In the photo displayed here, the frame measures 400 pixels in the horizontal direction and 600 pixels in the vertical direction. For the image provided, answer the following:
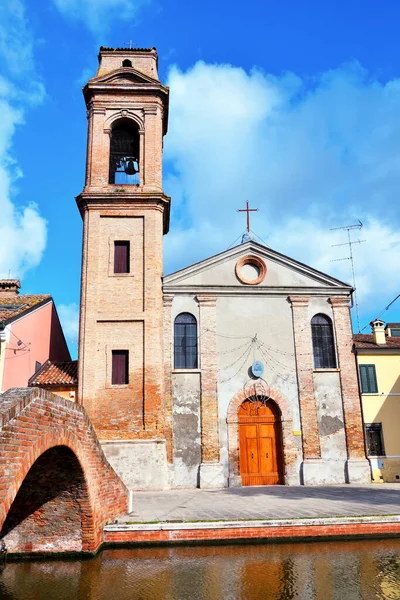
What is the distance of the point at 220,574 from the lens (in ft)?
26.5

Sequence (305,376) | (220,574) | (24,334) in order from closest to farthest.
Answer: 1. (220,574)
2. (24,334)
3. (305,376)

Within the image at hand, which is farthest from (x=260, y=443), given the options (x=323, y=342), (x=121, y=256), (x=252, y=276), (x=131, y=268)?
(x=121, y=256)

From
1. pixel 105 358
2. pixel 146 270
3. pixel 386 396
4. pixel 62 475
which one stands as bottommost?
pixel 62 475

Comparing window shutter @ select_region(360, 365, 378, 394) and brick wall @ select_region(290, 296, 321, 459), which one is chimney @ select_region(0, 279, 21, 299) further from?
window shutter @ select_region(360, 365, 378, 394)

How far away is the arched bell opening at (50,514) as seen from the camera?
9391mm

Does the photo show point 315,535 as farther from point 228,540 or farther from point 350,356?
point 350,356

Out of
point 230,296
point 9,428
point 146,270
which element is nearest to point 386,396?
point 230,296

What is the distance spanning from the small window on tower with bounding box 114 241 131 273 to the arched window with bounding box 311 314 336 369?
8.11 meters

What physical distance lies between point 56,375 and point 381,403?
527 inches

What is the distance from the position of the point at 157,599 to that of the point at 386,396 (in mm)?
16153

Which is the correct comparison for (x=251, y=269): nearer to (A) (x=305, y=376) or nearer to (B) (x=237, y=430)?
(A) (x=305, y=376)

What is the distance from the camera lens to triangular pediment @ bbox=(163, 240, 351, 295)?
20281 millimetres

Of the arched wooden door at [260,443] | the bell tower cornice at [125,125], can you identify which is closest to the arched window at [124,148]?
the bell tower cornice at [125,125]

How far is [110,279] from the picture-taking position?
1934cm
